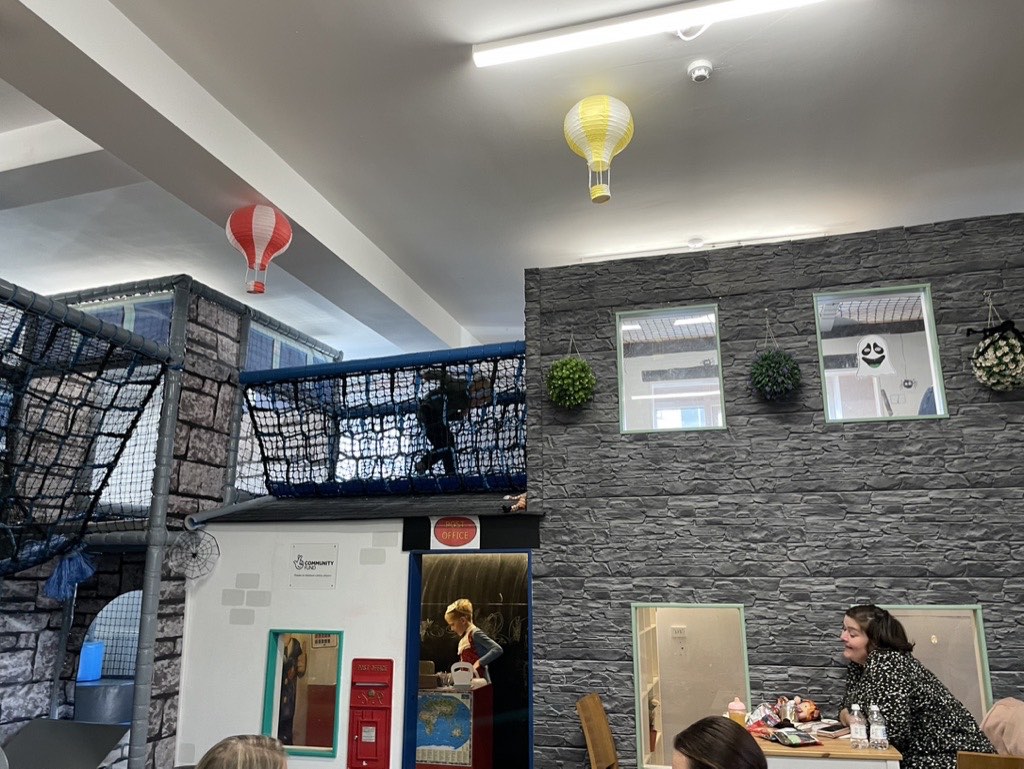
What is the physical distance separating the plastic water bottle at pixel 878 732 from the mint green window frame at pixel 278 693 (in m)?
2.90

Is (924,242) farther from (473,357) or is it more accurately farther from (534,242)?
(473,357)

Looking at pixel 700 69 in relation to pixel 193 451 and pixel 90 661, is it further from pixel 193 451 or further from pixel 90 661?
pixel 90 661

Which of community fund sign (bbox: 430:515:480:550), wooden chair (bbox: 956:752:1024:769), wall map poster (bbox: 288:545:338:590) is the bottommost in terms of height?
wooden chair (bbox: 956:752:1024:769)

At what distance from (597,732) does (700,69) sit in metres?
3.21

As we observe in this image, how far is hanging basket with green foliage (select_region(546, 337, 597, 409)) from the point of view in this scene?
14.1 feet

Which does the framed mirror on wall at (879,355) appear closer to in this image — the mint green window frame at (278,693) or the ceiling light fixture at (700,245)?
the ceiling light fixture at (700,245)

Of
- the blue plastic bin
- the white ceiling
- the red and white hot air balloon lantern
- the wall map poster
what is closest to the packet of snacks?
the wall map poster

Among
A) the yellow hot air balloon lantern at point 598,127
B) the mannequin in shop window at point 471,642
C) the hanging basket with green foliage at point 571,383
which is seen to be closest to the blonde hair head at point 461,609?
the mannequin in shop window at point 471,642

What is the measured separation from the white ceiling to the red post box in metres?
2.51

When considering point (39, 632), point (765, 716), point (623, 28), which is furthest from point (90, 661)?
point (623, 28)

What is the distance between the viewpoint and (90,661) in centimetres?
534

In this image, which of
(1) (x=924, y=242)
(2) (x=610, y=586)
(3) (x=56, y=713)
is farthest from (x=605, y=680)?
(3) (x=56, y=713)

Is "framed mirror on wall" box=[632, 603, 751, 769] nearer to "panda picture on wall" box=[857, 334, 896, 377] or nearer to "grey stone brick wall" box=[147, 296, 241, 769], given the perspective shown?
"panda picture on wall" box=[857, 334, 896, 377]

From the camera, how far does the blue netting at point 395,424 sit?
4.82m
